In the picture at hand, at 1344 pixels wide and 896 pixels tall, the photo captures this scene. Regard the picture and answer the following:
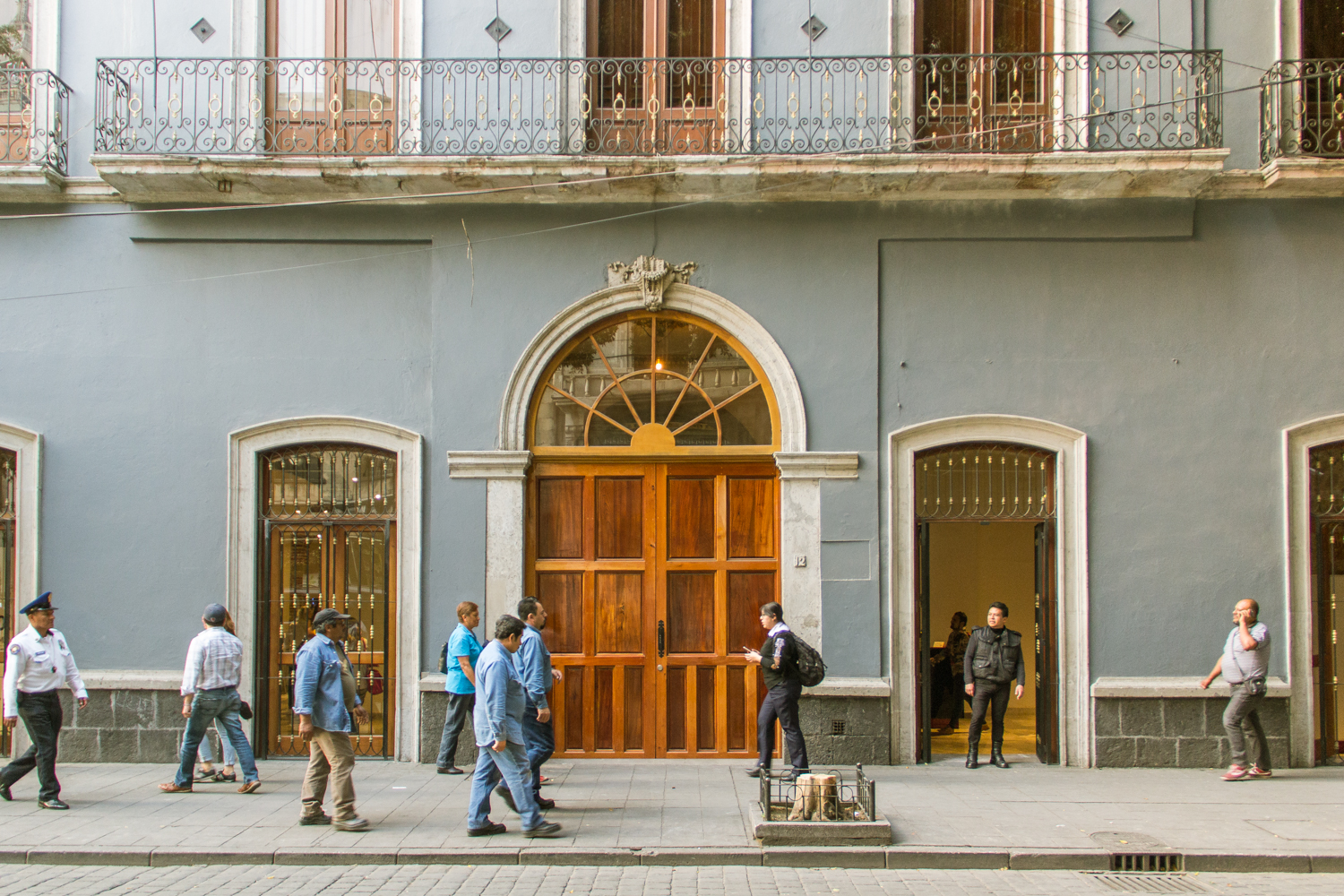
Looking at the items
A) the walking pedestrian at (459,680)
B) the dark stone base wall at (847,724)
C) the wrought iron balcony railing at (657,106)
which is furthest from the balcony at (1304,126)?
the walking pedestrian at (459,680)

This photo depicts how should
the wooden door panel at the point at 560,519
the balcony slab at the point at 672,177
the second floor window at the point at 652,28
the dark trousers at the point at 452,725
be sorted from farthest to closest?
1. the second floor window at the point at 652,28
2. the wooden door panel at the point at 560,519
3. the balcony slab at the point at 672,177
4. the dark trousers at the point at 452,725

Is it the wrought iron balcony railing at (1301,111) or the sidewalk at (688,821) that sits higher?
the wrought iron balcony railing at (1301,111)

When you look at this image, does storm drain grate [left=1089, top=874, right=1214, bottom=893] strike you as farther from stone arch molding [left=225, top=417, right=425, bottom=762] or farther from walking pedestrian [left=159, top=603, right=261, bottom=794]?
walking pedestrian [left=159, top=603, right=261, bottom=794]

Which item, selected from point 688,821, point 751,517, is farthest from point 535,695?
point 751,517

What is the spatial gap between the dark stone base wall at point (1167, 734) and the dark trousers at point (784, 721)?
10.2ft

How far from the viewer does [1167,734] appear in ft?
31.0

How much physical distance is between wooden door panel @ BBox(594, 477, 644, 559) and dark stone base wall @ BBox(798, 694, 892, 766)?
7.01 ft

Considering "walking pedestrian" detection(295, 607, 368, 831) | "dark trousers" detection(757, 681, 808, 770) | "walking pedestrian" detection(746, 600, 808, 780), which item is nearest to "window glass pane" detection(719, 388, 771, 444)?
"walking pedestrian" detection(746, 600, 808, 780)

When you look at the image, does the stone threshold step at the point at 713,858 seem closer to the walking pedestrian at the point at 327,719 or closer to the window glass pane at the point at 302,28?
the walking pedestrian at the point at 327,719

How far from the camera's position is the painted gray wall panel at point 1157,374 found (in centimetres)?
961

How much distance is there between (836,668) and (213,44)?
8.34 m

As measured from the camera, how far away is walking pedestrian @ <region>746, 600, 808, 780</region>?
820 cm

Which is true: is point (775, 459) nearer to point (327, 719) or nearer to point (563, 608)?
point (563, 608)

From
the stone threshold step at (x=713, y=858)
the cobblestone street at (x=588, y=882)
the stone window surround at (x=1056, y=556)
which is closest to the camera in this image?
the cobblestone street at (x=588, y=882)
